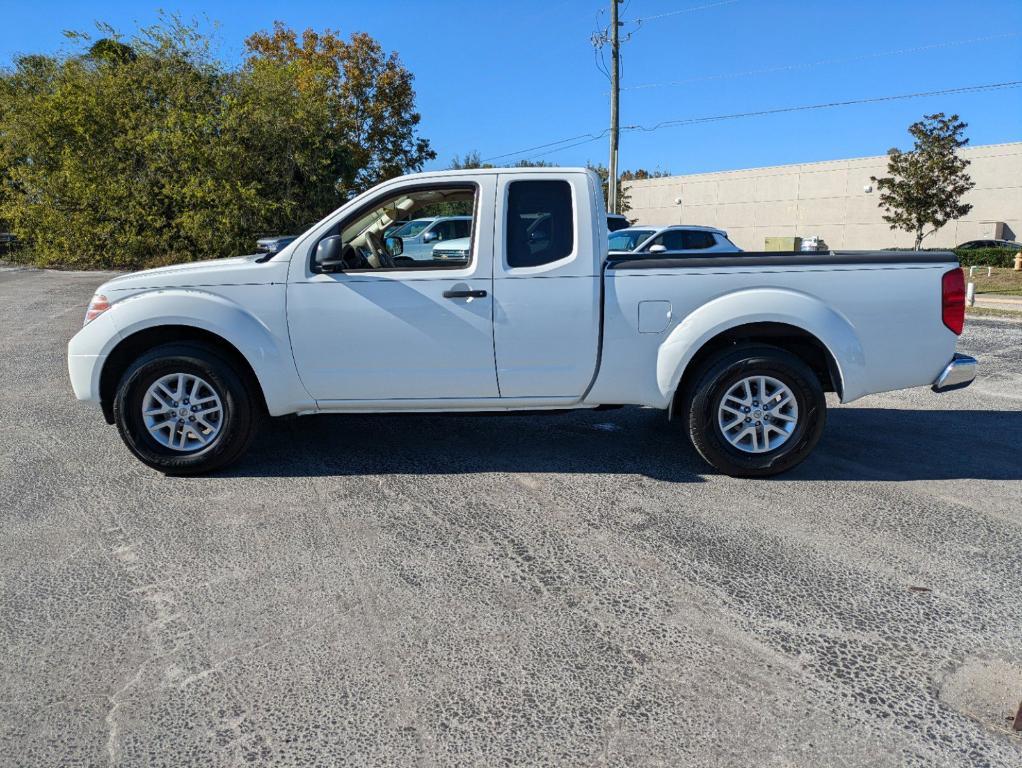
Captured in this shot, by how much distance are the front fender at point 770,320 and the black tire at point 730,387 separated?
7.2 inches

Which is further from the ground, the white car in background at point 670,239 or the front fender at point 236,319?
the white car in background at point 670,239

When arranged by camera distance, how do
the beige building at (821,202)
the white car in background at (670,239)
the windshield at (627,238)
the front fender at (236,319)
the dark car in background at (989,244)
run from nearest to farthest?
the front fender at (236,319)
the white car in background at (670,239)
the windshield at (627,238)
the dark car in background at (989,244)
the beige building at (821,202)

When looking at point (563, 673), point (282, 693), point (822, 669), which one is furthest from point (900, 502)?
point (282, 693)

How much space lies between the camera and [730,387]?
188 inches

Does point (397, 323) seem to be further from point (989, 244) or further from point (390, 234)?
point (989, 244)

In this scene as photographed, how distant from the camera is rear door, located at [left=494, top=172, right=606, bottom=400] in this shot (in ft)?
15.6

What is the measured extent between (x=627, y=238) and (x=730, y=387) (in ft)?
38.3

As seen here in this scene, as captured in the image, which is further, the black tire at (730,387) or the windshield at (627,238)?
the windshield at (627,238)

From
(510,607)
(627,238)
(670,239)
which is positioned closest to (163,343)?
(510,607)

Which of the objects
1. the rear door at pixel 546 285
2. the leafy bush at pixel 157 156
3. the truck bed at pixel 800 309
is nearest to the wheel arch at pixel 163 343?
the rear door at pixel 546 285

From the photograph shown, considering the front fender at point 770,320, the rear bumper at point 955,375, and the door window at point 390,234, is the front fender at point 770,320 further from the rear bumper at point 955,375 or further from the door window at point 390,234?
the door window at point 390,234

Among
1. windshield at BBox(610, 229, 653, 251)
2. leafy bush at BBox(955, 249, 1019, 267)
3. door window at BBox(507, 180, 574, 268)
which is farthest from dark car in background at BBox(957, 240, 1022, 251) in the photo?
door window at BBox(507, 180, 574, 268)

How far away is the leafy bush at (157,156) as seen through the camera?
70.0 ft

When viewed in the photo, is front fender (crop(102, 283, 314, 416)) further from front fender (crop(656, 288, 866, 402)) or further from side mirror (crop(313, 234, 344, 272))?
front fender (crop(656, 288, 866, 402))
